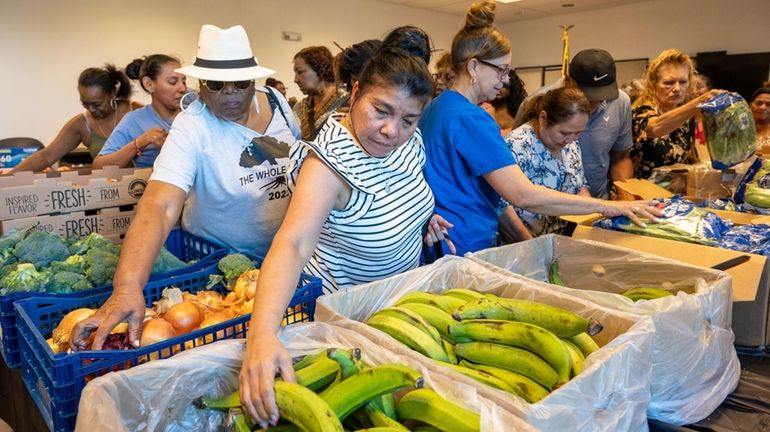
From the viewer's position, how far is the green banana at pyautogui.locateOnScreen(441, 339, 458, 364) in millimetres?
978

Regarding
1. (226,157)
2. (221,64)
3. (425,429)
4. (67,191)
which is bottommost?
(425,429)

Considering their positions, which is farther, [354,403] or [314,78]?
[314,78]

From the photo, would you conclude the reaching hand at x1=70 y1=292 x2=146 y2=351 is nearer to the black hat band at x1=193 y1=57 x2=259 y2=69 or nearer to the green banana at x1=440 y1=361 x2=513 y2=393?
the green banana at x1=440 y1=361 x2=513 y2=393

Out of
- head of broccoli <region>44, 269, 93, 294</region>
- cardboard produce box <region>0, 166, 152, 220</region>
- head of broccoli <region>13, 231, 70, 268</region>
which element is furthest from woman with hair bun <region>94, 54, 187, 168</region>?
head of broccoli <region>44, 269, 93, 294</region>

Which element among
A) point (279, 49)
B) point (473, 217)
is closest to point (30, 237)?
point (473, 217)

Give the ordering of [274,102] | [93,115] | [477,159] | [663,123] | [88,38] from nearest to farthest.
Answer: [477,159]
[274,102]
[663,123]
[93,115]
[88,38]

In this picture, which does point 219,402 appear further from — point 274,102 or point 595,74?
point 595,74

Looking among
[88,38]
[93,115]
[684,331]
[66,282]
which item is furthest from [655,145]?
[88,38]

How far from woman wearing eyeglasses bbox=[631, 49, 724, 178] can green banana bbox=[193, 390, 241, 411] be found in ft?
8.41

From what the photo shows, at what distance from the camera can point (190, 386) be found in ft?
2.90

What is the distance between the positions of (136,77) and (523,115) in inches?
108

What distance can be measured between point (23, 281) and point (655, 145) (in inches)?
113

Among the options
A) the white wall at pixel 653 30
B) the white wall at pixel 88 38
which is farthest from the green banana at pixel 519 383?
the white wall at pixel 653 30

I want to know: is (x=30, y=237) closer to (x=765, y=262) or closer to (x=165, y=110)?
(x=165, y=110)
